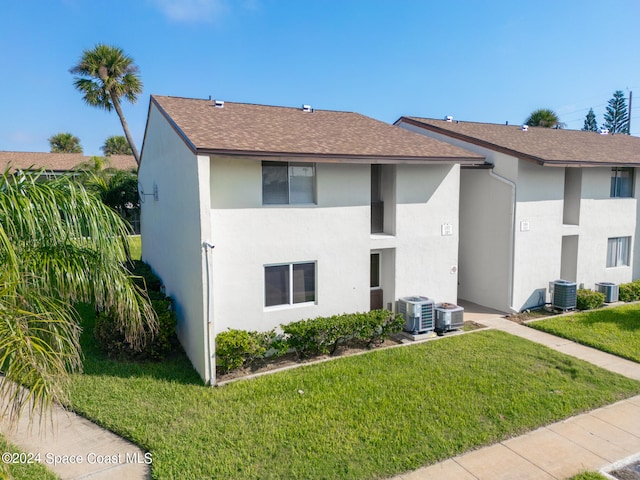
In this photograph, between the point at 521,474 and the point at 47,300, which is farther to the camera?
the point at 521,474

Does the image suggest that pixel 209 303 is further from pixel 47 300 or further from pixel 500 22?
pixel 500 22

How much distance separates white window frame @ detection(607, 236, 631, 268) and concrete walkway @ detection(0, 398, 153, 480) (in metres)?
18.1

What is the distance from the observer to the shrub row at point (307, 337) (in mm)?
9219

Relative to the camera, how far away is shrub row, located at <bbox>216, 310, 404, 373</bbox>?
9219 millimetres

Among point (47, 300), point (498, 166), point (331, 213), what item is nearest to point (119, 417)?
point (47, 300)

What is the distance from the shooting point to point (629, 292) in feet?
52.3

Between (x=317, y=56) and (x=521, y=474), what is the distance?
18.7 meters

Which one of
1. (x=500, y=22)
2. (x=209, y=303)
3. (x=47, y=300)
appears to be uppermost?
(x=500, y=22)

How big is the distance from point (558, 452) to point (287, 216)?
24.1ft

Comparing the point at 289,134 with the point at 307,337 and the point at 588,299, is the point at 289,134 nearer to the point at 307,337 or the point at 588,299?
the point at 307,337

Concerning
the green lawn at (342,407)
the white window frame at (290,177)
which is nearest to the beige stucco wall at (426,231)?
the green lawn at (342,407)

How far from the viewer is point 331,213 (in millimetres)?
11078

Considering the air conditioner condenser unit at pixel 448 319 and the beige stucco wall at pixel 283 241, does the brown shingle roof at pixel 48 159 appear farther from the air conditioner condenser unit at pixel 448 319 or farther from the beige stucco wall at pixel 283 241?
the air conditioner condenser unit at pixel 448 319

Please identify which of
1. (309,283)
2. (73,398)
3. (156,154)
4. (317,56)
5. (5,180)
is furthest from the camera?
(317,56)
